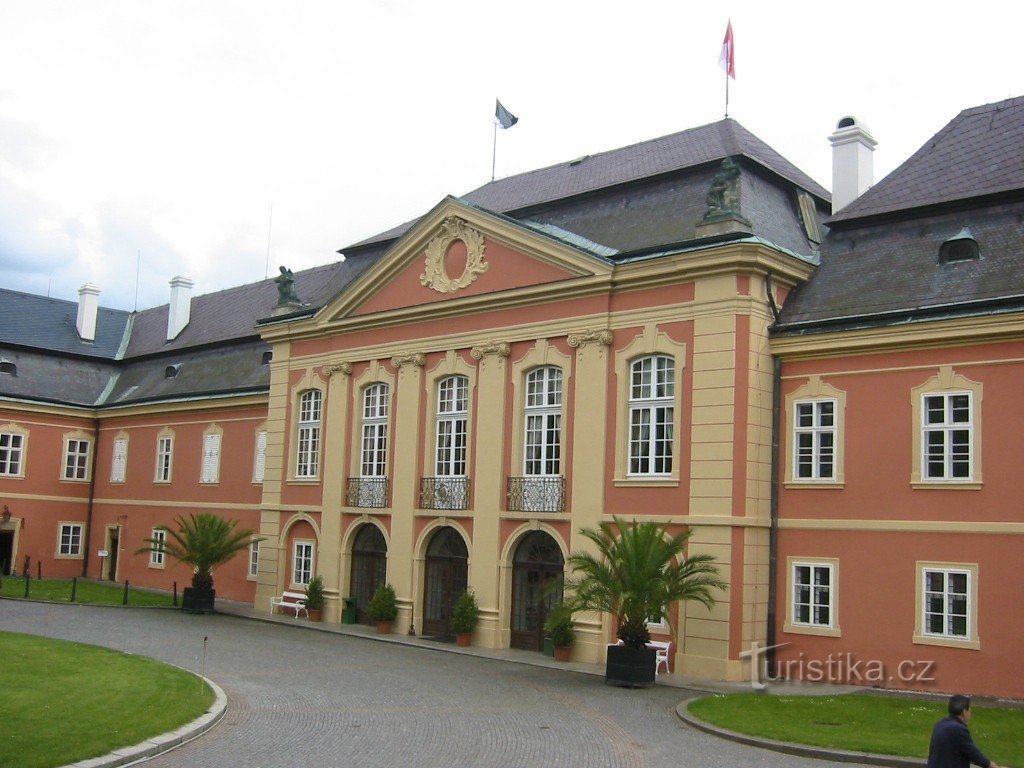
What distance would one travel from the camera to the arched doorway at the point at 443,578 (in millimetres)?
26438

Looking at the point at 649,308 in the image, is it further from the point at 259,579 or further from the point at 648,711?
the point at 259,579

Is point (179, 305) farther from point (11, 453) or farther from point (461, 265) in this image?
point (461, 265)

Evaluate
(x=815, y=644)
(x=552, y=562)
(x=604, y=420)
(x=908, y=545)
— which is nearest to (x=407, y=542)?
(x=552, y=562)

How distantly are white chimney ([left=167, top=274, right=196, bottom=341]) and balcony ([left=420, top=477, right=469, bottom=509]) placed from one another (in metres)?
20.2

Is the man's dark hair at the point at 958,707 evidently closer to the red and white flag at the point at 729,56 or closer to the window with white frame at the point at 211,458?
the red and white flag at the point at 729,56

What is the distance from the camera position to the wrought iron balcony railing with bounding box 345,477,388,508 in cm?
2827

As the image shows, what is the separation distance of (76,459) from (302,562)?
1609 cm

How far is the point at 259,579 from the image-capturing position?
31766mm

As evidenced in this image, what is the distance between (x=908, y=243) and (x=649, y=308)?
5.19m

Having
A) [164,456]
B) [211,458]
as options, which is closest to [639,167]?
[211,458]

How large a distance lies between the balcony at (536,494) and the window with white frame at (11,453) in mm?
23953

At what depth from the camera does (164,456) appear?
39188 millimetres

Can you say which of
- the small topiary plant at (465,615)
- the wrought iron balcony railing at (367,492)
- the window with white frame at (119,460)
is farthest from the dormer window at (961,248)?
the window with white frame at (119,460)

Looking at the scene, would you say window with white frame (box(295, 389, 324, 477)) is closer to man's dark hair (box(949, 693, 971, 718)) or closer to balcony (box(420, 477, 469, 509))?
balcony (box(420, 477, 469, 509))
